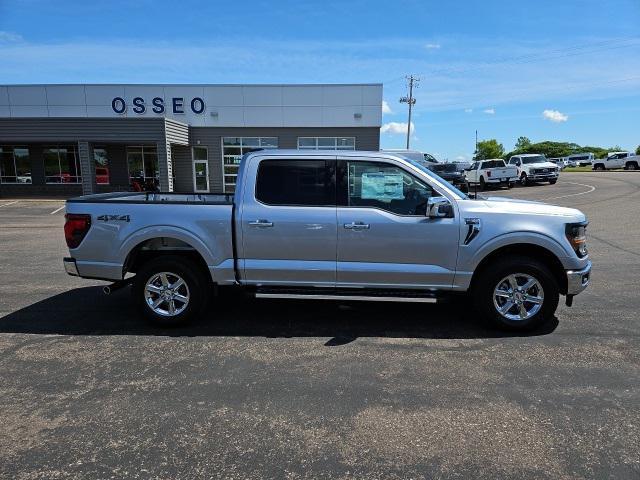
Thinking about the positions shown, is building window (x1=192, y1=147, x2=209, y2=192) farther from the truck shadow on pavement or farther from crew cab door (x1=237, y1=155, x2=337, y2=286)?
crew cab door (x1=237, y1=155, x2=337, y2=286)

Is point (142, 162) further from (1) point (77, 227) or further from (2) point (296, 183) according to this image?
(2) point (296, 183)

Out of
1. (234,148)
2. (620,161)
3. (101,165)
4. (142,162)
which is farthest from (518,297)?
(620,161)

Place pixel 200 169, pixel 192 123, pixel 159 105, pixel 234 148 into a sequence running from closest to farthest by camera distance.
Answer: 1. pixel 159 105
2. pixel 192 123
3. pixel 234 148
4. pixel 200 169

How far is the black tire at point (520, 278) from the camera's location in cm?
505

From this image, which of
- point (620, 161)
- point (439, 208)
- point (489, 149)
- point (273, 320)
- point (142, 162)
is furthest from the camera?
point (489, 149)

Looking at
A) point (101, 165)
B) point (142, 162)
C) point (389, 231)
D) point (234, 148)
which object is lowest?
point (389, 231)

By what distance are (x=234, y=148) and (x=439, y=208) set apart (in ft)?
81.6

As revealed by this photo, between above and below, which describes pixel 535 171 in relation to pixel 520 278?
above

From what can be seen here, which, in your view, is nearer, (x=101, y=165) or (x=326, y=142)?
(x=326, y=142)

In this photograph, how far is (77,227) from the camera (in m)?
5.36

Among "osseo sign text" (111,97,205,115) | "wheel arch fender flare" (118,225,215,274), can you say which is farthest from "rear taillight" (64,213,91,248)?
"osseo sign text" (111,97,205,115)

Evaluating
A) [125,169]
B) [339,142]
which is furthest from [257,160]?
[125,169]

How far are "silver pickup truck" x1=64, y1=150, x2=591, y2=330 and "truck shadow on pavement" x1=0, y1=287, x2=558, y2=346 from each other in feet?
1.09

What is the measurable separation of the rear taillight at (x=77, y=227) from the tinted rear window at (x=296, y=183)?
6.41ft
